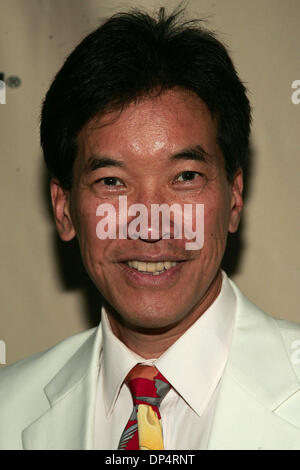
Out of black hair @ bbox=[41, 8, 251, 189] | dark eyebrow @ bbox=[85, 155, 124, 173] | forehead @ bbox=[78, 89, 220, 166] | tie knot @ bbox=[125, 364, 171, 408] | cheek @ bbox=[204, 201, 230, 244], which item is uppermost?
black hair @ bbox=[41, 8, 251, 189]

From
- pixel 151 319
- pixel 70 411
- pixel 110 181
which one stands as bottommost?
pixel 70 411

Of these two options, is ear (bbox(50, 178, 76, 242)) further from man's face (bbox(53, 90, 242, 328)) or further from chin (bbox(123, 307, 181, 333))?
chin (bbox(123, 307, 181, 333))

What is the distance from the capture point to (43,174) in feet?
8.71

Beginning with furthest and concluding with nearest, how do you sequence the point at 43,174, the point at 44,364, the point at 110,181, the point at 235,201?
1. the point at 43,174
2. the point at 44,364
3. the point at 235,201
4. the point at 110,181

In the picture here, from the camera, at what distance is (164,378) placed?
186 cm

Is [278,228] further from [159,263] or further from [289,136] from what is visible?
[159,263]

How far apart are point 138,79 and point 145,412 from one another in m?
0.82

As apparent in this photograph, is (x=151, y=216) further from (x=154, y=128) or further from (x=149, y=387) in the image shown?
(x=149, y=387)

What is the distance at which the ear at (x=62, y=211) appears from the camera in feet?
6.88

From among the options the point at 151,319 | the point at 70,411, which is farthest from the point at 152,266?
the point at 70,411

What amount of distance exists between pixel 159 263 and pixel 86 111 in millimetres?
428

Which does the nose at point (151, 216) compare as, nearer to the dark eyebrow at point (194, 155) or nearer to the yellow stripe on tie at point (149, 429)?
the dark eyebrow at point (194, 155)

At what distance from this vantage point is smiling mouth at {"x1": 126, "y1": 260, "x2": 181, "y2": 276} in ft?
6.08

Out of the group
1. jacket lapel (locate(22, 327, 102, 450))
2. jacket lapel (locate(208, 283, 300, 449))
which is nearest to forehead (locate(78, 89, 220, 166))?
jacket lapel (locate(208, 283, 300, 449))
